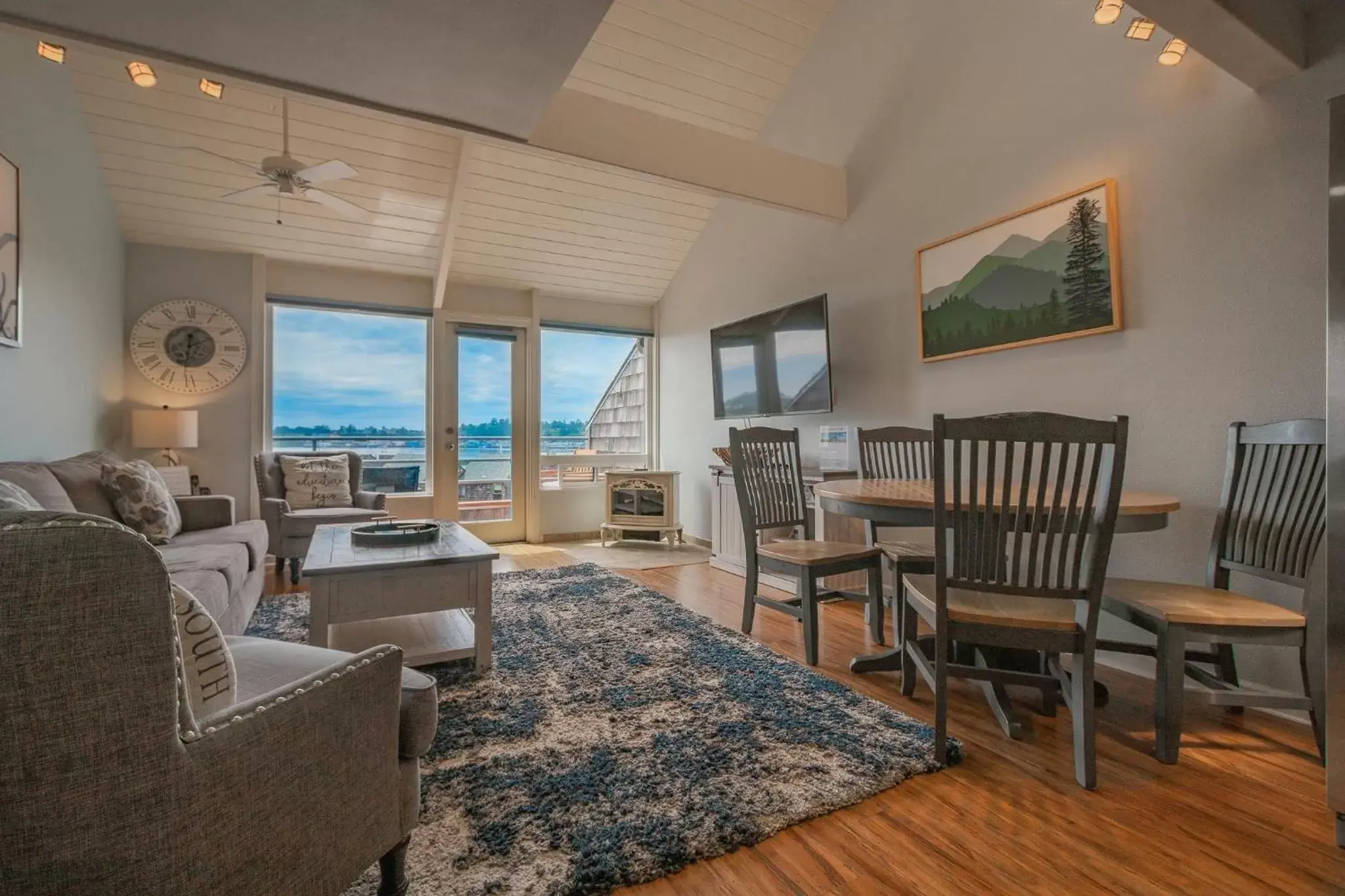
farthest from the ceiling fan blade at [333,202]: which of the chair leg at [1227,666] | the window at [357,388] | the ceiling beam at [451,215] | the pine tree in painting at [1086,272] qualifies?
the chair leg at [1227,666]

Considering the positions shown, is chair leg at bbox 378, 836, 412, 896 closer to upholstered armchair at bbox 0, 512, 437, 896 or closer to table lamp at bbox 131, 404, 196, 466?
upholstered armchair at bbox 0, 512, 437, 896

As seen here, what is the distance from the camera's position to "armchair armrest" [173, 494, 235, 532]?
3299 millimetres

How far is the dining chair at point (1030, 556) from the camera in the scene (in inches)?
59.2

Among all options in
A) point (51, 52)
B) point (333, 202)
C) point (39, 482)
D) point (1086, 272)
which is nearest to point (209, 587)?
point (39, 482)

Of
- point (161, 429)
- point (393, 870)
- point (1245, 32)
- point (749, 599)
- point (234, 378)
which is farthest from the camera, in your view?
point (234, 378)

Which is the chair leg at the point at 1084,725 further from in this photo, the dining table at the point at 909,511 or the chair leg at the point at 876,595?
the chair leg at the point at 876,595

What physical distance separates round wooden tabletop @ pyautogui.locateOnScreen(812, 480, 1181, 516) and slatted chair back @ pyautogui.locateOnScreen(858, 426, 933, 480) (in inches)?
22.0

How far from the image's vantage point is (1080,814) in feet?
4.70

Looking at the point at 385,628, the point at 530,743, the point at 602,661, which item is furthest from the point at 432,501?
the point at 530,743

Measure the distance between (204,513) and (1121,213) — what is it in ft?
15.4

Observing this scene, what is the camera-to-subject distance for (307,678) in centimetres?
88

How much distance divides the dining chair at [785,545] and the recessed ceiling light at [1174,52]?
196 cm

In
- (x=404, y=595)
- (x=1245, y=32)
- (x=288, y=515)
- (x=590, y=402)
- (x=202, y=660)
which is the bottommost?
(x=404, y=595)

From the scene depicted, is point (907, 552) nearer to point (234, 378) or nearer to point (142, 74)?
point (142, 74)
